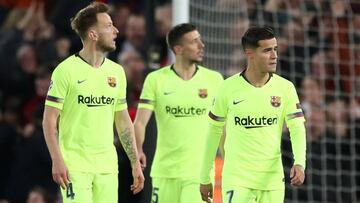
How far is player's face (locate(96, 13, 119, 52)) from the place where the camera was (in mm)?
9422

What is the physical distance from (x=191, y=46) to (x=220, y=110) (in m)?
1.76

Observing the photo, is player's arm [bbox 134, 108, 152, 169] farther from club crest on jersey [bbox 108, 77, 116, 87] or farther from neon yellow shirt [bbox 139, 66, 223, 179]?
club crest on jersey [bbox 108, 77, 116, 87]

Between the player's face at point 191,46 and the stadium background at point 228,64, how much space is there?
70.7 inches

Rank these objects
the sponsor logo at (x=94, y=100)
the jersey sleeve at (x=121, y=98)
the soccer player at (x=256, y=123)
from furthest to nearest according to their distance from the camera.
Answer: the jersey sleeve at (x=121, y=98) → the sponsor logo at (x=94, y=100) → the soccer player at (x=256, y=123)

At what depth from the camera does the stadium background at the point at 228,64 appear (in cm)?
1356

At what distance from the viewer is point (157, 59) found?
1245 cm

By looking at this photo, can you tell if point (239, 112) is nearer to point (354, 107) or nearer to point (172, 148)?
point (172, 148)

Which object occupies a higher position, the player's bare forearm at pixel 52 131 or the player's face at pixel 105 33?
the player's face at pixel 105 33

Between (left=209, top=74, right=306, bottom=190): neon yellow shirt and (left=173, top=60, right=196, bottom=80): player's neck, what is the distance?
5.53 ft

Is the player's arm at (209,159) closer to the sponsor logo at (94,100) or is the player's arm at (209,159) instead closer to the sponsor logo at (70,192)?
the sponsor logo at (94,100)

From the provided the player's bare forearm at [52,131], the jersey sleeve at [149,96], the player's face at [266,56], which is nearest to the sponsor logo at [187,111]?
the jersey sleeve at [149,96]

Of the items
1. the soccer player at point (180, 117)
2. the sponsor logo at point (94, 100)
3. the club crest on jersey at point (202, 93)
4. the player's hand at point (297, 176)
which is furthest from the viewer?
the club crest on jersey at point (202, 93)

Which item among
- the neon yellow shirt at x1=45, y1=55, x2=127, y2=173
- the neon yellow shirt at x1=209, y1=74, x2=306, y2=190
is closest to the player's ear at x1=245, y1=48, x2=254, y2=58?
the neon yellow shirt at x1=209, y1=74, x2=306, y2=190

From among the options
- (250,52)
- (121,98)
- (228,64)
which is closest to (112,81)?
(121,98)
